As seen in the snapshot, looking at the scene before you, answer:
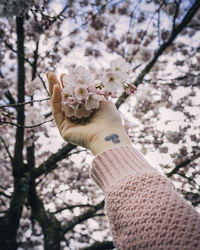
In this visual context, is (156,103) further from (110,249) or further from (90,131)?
(90,131)

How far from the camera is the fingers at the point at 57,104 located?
4.47 ft

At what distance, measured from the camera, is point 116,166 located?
1.01 m

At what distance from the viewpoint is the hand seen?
1.19 metres

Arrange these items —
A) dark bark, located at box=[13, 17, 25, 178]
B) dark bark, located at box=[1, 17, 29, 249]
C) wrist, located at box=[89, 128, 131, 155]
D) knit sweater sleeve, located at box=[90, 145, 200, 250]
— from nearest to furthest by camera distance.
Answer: knit sweater sleeve, located at box=[90, 145, 200, 250] < wrist, located at box=[89, 128, 131, 155] < dark bark, located at box=[13, 17, 25, 178] < dark bark, located at box=[1, 17, 29, 249]

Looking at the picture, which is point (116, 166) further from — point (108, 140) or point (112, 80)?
point (112, 80)

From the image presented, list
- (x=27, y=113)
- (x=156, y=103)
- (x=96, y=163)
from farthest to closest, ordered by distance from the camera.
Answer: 1. (x=156, y=103)
2. (x=27, y=113)
3. (x=96, y=163)

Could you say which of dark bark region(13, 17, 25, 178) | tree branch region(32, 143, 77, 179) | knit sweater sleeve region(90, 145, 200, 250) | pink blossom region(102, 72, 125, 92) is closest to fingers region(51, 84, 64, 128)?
pink blossom region(102, 72, 125, 92)

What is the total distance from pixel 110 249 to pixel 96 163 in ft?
12.5

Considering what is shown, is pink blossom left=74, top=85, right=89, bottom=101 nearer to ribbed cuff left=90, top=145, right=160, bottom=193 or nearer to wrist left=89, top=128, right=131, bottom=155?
wrist left=89, top=128, right=131, bottom=155

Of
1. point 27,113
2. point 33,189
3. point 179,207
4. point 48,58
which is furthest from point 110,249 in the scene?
point 48,58

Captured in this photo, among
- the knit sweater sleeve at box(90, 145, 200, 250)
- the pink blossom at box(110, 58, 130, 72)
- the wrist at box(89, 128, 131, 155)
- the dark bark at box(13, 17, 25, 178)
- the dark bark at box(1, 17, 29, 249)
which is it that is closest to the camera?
the knit sweater sleeve at box(90, 145, 200, 250)

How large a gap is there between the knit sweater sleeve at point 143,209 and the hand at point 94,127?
0.16 m

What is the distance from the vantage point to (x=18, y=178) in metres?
4.12

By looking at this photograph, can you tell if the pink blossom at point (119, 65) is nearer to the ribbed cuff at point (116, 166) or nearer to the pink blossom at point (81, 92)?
the pink blossom at point (81, 92)
